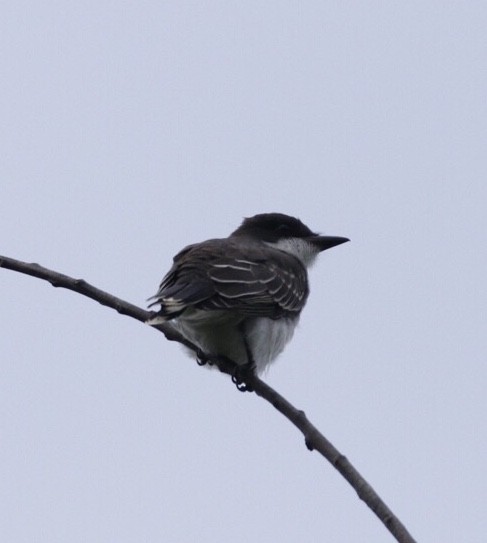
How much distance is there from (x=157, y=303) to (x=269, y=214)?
325 centimetres

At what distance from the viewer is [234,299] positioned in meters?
6.78

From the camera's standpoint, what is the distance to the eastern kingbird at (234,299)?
6.64 meters

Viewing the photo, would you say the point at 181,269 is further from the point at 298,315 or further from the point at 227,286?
the point at 298,315

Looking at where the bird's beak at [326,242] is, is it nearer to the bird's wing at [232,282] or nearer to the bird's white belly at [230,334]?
the bird's wing at [232,282]

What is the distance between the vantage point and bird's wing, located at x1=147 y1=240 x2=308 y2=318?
6.57 metres

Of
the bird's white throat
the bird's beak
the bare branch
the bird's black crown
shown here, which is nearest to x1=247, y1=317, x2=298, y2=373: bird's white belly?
the bare branch

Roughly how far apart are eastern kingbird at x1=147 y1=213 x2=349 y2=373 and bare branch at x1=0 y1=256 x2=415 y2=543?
0.43 meters

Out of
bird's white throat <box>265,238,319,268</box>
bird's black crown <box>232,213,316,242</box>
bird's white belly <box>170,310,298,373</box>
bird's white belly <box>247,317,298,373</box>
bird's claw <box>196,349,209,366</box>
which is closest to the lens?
bird's claw <box>196,349,209,366</box>

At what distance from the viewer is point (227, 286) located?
6.83 m

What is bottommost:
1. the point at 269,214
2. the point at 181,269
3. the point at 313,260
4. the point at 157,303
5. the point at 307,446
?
the point at 307,446

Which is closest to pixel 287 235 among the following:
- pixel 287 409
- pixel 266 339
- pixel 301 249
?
pixel 301 249

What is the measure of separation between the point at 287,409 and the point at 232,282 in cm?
191

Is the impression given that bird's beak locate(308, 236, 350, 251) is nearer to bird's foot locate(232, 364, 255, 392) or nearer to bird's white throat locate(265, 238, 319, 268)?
bird's white throat locate(265, 238, 319, 268)

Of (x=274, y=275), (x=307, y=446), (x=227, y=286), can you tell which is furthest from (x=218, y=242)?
(x=307, y=446)
